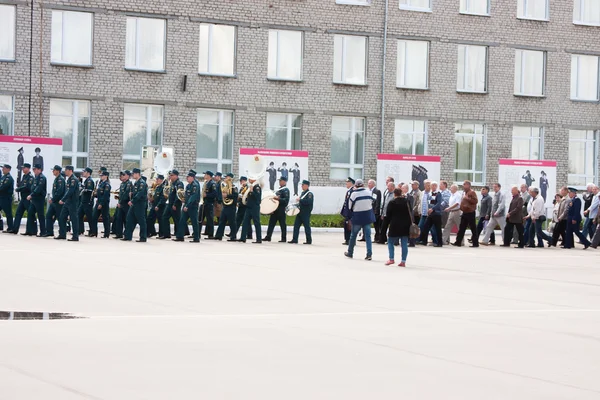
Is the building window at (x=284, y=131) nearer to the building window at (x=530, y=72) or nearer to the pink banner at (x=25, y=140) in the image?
the building window at (x=530, y=72)

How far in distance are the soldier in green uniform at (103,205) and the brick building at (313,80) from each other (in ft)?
38.3

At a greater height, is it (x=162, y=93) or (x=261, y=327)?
(x=162, y=93)

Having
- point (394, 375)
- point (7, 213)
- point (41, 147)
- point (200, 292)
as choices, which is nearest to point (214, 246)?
point (7, 213)

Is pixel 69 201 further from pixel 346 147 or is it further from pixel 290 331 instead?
pixel 346 147

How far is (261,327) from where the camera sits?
11930 millimetres

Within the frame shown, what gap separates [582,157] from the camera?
49344 mm

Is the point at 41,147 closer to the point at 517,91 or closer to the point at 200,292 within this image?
the point at 200,292

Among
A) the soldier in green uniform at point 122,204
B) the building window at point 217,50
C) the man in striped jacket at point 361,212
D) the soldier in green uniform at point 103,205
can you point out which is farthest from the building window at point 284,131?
the man in striped jacket at point 361,212

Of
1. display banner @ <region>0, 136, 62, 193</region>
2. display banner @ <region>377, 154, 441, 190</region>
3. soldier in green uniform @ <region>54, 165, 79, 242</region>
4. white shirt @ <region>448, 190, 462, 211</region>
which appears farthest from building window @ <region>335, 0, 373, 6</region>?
soldier in green uniform @ <region>54, 165, 79, 242</region>

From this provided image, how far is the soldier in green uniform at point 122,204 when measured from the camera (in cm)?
2828

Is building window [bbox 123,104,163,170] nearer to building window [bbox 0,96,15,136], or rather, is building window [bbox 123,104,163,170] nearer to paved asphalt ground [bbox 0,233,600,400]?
building window [bbox 0,96,15,136]

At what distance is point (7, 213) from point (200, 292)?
1544 cm

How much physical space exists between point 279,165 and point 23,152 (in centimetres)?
812

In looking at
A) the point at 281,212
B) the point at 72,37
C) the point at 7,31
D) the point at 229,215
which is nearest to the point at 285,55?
the point at 72,37
